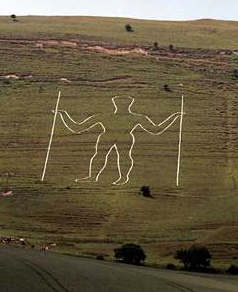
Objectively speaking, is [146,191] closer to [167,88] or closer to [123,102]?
[123,102]

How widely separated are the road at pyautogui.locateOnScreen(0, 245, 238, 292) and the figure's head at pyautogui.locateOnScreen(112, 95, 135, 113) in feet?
160

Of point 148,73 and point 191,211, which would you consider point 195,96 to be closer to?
point 148,73

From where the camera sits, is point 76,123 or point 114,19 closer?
point 76,123

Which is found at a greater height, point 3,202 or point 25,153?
point 25,153

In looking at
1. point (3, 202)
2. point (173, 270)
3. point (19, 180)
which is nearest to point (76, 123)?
point (19, 180)

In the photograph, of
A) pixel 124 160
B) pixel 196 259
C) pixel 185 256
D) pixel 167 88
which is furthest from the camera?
pixel 167 88

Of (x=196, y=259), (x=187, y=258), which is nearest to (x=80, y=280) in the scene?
(x=196, y=259)

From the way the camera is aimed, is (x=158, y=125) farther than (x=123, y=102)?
No

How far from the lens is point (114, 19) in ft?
377

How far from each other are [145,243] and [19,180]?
17.5m

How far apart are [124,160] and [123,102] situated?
1481 cm

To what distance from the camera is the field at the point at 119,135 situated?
1950 inches

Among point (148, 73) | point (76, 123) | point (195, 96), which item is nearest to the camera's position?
point (76, 123)

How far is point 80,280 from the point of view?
22906mm
